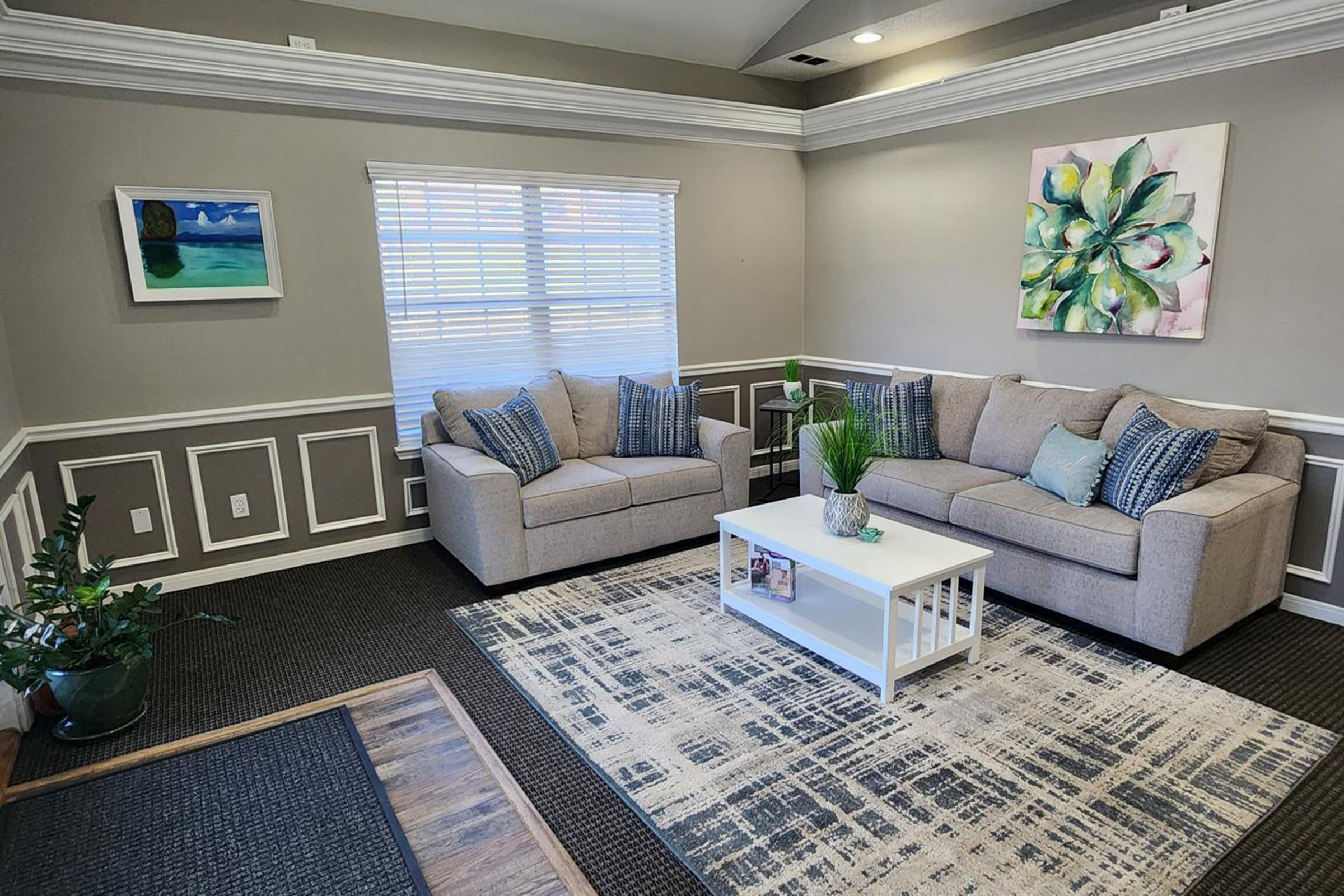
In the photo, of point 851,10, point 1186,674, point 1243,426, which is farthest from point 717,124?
point 1186,674

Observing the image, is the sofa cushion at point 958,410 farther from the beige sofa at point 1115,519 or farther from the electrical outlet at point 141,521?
the electrical outlet at point 141,521

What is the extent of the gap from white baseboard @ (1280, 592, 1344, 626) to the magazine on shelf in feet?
7.13

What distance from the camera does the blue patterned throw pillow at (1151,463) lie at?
3.05 metres

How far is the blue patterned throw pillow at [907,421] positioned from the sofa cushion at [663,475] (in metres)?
0.92

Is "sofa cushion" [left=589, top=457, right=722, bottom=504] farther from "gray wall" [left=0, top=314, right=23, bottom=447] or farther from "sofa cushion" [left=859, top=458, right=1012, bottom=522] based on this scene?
"gray wall" [left=0, top=314, right=23, bottom=447]

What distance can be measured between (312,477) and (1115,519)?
3848 mm

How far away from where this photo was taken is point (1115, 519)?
310 centimetres

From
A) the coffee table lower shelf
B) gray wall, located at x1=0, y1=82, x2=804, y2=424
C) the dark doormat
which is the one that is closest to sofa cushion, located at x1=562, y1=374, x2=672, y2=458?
Answer: gray wall, located at x1=0, y1=82, x2=804, y2=424

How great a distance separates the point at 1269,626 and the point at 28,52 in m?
5.66

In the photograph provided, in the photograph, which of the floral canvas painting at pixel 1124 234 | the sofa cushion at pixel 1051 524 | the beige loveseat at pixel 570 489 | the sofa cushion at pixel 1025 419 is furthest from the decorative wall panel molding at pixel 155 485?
the floral canvas painting at pixel 1124 234

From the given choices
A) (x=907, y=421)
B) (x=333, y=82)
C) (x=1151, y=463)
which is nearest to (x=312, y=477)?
(x=333, y=82)

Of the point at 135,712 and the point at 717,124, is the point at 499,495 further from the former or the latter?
the point at 717,124

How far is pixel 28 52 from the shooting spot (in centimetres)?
312

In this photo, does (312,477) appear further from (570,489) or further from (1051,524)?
(1051,524)
